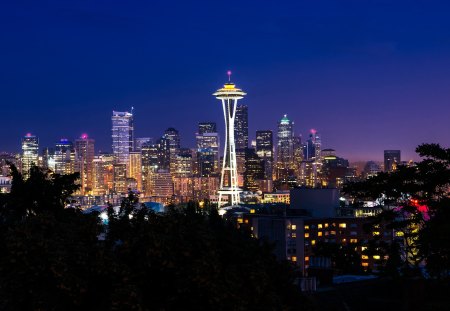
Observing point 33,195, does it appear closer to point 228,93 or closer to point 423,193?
point 423,193

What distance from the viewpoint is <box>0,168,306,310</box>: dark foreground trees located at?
9523mm

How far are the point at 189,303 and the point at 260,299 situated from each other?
0.92 metres

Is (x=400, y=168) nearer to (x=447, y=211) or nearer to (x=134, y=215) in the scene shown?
(x=447, y=211)

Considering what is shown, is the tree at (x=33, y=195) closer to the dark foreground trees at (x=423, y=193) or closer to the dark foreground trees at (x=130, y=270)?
the dark foreground trees at (x=423, y=193)

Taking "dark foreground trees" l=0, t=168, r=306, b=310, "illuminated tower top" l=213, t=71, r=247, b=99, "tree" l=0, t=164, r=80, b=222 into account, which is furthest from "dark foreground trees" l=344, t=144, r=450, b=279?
"illuminated tower top" l=213, t=71, r=247, b=99

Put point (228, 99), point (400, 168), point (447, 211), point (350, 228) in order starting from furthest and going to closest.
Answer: point (228, 99)
point (350, 228)
point (400, 168)
point (447, 211)

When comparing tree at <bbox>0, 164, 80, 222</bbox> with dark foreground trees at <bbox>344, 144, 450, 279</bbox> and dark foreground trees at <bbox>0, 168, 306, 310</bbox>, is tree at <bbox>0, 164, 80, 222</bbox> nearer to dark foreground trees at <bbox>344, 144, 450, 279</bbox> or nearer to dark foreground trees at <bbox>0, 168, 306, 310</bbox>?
dark foreground trees at <bbox>344, 144, 450, 279</bbox>

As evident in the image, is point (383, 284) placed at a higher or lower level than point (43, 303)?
lower

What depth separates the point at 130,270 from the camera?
384 inches

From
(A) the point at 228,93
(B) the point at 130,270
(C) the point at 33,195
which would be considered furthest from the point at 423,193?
(A) the point at 228,93

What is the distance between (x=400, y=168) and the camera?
76.0 feet

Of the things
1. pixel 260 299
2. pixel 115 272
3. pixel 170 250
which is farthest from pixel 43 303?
pixel 260 299

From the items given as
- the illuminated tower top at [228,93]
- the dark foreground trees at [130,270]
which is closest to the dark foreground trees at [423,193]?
the dark foreground trees at [130,270]

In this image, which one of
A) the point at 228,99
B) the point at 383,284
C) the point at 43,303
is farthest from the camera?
the point at 228,99
